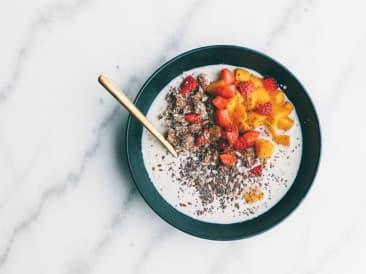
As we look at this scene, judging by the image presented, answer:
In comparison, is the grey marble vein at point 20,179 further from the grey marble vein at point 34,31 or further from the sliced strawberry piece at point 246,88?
the sliced strawberry piece at point 246,88

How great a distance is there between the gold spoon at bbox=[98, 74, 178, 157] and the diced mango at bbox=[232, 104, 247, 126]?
0.54 feet

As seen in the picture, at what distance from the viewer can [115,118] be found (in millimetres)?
1338

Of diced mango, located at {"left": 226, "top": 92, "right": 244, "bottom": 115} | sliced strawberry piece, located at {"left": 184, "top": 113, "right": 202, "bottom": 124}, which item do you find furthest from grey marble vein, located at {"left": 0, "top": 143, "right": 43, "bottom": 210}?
diced mango, located at {"left": 226, "top": 92, "right": 244, "bottom": 115}

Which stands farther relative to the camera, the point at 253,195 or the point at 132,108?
the point at 253,195

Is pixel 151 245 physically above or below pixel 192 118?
below

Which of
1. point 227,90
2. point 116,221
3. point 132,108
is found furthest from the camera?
point 116,221

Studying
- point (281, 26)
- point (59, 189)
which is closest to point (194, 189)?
point (59, 189)

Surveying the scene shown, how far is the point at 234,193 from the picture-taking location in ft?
4.27

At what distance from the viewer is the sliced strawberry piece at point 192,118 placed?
1281mm

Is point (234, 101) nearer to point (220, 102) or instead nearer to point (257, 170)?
point (220, 102)

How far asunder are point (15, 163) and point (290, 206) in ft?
2.22

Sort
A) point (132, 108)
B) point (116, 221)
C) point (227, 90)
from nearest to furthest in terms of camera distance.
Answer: point (132, 108) < point (227, 90) < point (116, 221)

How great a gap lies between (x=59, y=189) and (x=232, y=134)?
45cm

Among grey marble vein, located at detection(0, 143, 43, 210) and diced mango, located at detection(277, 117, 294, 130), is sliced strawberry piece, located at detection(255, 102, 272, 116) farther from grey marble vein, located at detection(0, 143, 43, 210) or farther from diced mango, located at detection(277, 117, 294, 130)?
grey marble vein, located at detection(0, 143, 43, 210)
